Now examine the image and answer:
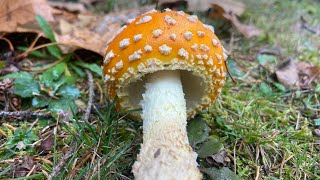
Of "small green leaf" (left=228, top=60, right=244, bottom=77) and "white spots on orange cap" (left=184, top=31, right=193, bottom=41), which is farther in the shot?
"small green leaf" (left=228, top=60, right=244, bottom=77)

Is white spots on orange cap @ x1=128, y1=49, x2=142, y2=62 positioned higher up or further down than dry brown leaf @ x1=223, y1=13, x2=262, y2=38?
higher up

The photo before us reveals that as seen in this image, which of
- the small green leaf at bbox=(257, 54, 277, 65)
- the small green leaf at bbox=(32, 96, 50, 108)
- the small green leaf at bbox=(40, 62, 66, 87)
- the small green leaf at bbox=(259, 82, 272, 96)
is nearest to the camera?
the small green leaf at bbox=(32, 96, 50, 108)

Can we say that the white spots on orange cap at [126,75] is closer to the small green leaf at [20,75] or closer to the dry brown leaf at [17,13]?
the small green leaf at [20,75]

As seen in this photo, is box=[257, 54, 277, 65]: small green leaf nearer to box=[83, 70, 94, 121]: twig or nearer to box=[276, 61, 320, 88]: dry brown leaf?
box=[276, 61, 320, 88]: dry brown leaf

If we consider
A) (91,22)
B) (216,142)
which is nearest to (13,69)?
(91,22)

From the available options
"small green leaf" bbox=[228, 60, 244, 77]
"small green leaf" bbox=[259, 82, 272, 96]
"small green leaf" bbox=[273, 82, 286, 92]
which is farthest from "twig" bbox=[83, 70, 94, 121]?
"small green leaf" bbox=[273, 82, 286, 92]

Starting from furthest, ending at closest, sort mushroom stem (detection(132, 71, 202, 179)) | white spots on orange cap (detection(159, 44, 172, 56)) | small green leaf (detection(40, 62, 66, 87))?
1. small green leaf (detection(40, 62, 66, 87))
2. white spots on orange cap (detection(159, 44, 172, 56))
3. mushroom stem (detection(132, 71, 202, 179))

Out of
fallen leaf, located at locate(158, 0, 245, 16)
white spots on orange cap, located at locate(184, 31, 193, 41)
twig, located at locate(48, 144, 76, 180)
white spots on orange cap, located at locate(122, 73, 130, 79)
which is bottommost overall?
twig, located at locate(48, 144, 76, 180)

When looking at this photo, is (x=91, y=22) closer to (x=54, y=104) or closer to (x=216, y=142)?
(x=54, y=104)
